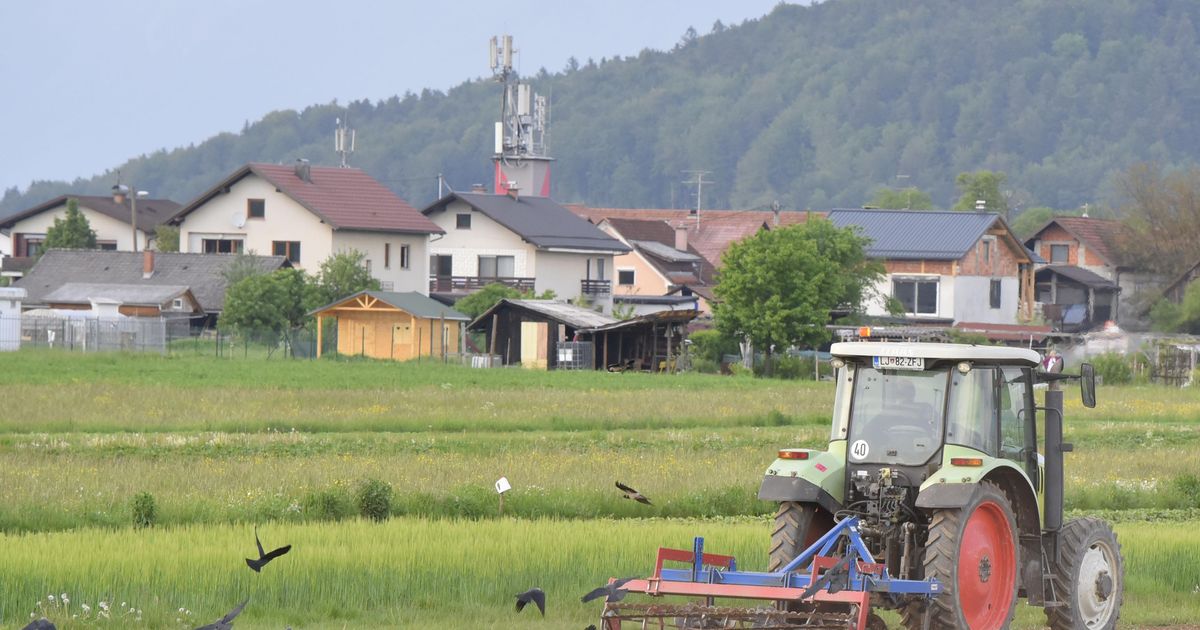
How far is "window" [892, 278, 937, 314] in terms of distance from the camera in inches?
3017

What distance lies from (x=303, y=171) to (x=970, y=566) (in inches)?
2609

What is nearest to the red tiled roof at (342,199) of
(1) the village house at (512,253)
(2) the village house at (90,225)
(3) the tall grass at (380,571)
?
(1) the village house at (512,253)

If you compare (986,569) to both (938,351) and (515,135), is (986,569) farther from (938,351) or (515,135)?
(515,135)

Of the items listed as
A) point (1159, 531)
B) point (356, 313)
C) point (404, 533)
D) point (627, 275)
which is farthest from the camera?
point (627, 275)

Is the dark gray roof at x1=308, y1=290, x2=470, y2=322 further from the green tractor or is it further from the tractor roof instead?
the tractor roof

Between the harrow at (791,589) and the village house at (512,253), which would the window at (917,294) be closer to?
the village house at (512,253)

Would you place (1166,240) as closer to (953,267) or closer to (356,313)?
(953,267)

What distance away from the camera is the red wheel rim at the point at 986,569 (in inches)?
441

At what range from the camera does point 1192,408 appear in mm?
41969

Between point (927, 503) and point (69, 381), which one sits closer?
point (927, 503)

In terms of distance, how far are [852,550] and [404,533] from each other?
5.69 metres

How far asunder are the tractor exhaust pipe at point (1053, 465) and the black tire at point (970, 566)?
532 mm

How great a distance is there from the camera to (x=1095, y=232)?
9269 cm

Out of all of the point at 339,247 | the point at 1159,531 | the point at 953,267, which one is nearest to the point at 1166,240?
the point at 953,267
